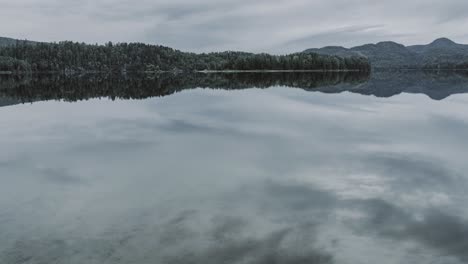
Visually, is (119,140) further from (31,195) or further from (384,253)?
(384,253)

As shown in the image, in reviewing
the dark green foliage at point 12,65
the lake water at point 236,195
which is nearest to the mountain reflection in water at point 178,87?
the lake water at point 236,195

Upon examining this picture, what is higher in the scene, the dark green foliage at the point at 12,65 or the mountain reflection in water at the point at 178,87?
the dark green foliage at the point at 12,65

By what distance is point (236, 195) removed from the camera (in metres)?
15.2

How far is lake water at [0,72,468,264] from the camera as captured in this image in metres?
10.5

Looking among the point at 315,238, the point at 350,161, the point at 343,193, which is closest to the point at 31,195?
the point at 315,238

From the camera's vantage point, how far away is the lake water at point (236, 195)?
10.5 m

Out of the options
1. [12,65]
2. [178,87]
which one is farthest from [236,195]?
[12,65]

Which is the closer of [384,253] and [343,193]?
[384,253]

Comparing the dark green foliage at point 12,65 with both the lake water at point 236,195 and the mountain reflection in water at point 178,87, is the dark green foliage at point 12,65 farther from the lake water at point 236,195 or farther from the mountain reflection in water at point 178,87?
the lake water at point 236,195

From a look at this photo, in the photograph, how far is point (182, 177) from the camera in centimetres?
1783

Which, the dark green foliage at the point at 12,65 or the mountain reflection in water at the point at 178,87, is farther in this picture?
the dark green foliage at the point at 12,65

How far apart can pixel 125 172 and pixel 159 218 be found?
6799 mm

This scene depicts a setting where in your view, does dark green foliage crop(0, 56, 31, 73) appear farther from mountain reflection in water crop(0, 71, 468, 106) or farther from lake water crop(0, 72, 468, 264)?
lake water crop(0, 72, 468, 264)

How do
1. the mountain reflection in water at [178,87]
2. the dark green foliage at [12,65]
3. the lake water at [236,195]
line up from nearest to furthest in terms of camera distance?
the lake water at [236,195], the mountain reflection in water at [178,87], the dark green foliage at [12,65]
